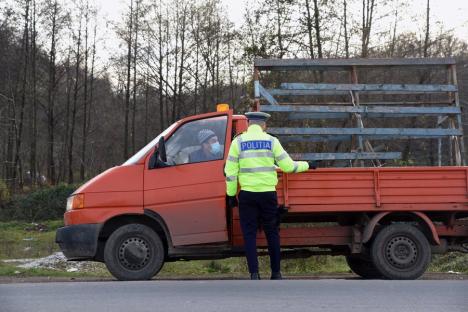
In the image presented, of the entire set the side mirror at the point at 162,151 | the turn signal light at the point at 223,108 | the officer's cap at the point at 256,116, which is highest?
the turn signal light at the point at 223,108

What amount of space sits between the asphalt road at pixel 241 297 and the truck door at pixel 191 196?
0.91 meters

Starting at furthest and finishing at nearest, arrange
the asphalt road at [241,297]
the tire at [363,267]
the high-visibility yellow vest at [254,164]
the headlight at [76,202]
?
the tire at [363,267] → the headlight at [76,202] → the high-visibility yellow vest at [254,164] → the asphalt road at [241,297]

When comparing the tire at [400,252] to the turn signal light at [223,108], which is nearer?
the tire at [400,252]

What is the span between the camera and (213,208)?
825cm

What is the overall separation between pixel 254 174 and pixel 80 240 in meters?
2.34

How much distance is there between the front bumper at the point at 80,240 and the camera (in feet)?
26.9

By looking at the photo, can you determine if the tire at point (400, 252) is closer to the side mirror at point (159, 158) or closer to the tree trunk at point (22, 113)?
the side mirror at point (159, 158)

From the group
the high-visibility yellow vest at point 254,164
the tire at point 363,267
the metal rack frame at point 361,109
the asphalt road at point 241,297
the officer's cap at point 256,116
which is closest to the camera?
the asphalt road at point 241,297

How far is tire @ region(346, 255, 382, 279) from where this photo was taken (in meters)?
9.58

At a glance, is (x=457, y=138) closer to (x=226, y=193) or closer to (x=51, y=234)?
(x=226, y=193)

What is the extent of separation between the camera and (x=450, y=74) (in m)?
10.1

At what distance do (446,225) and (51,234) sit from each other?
19799 mm

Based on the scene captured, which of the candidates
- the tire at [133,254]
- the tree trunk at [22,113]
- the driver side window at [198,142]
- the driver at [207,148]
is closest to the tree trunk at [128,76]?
the tree trunk at [22,113]

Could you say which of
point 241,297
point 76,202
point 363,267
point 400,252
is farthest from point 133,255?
point 363,267
